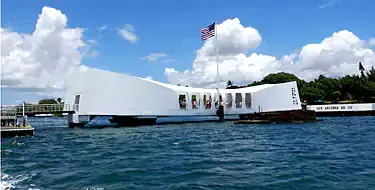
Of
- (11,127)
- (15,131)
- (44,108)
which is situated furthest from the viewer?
(44,108)

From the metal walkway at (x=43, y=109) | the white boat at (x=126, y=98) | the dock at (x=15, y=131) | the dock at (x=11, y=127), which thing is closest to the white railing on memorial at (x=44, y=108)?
the metal walkway at (x=43, y=109)

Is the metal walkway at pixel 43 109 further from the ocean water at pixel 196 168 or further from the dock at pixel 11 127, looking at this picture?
the ocean water at pixel 196 168

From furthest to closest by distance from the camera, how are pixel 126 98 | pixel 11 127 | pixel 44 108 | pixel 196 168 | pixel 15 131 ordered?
1. pixel 126 98
2. pixel 44 108
3. pixel 11 127
4. pixel 15 131
5. pixel 196 168

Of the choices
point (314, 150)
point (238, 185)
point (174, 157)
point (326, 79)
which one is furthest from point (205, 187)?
point (326, 79)

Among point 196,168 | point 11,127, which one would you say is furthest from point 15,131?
point 196,168

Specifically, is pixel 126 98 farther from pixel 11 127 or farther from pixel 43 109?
pixel 11 127

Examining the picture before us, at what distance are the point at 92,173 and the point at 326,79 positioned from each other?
95.5m

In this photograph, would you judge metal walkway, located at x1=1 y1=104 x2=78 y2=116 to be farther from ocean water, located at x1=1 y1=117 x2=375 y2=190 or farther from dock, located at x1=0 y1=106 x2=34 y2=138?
ocean water, located at x1=1 y1=117 x2=375 y2=190

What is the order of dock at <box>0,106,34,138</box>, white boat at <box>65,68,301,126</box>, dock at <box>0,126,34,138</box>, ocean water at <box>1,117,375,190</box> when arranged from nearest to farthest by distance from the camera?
1. ocean water at <box>1,117,375,190</box>
2. dock at <box>0,126,34,138</box>
3. dock at <box>0,106,34,138</box>
4. white boat at <box>65,68,301,126</box>

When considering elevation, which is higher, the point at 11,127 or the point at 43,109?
the point at 43,109

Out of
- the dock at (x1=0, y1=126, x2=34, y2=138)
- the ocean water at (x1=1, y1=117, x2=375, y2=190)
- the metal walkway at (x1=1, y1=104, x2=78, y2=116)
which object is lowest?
the ocean water at (x1=1, y1=117, x2=375, y2=190)

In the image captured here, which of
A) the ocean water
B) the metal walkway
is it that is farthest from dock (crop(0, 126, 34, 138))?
the ocean water

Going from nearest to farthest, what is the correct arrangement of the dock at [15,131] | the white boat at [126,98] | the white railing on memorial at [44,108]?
the dock at [15,131]
the white railing on memorial at [44,108]
the white boat at [126,98]

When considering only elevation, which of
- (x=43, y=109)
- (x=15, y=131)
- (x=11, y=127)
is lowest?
(x=15, y=131)
